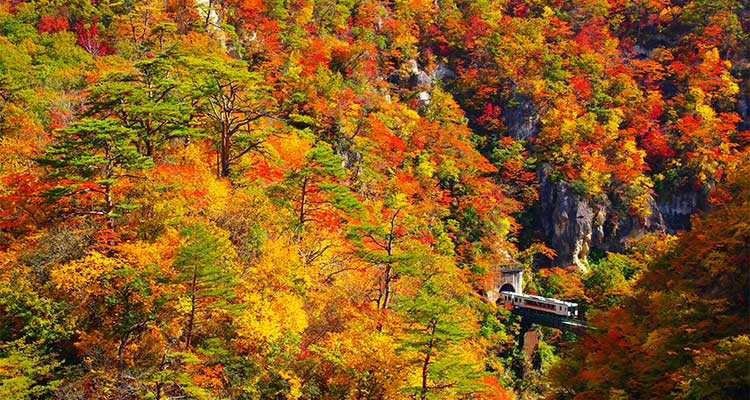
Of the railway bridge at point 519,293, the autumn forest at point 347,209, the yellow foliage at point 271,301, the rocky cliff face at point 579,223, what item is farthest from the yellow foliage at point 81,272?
the rocky cliff face at point 579,223

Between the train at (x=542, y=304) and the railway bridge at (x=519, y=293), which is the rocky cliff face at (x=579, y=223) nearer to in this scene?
the railway bridge at (x=519, y=293)

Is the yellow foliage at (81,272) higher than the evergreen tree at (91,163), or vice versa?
the evergreen tree at (91,163)

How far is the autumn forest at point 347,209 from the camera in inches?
→ 610

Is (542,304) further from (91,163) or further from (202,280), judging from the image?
(91,163)

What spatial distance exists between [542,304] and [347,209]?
18.7 metres

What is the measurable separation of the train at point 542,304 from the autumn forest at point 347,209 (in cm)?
79

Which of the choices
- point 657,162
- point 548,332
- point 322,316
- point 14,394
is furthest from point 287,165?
point 657,162

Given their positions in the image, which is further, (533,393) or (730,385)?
(533,393)

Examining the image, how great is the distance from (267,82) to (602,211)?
26805 mm

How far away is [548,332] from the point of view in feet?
123

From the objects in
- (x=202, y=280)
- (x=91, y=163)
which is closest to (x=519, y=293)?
(x=202, y=280)

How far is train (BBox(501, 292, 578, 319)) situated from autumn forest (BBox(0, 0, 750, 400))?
79 cm

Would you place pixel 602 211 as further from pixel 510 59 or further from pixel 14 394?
pixel 14 394

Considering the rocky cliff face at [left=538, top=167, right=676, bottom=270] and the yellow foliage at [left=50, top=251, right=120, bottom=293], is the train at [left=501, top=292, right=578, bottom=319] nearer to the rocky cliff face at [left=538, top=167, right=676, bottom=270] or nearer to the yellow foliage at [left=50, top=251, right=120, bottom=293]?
the rocky cliff face at [left=538, top=167, right=676, bottom=270]
